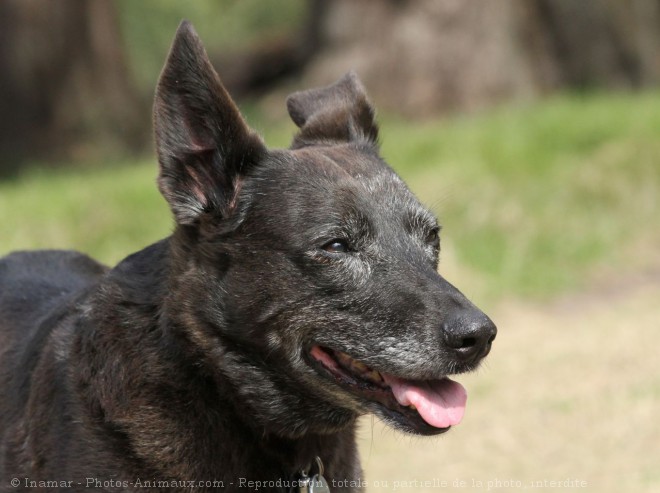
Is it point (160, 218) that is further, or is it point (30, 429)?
point (160, 218)

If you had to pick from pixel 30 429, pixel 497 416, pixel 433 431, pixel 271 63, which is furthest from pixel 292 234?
pixel 271 63

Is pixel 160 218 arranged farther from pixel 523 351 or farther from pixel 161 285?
pixel 161 285

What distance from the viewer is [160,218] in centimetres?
1120

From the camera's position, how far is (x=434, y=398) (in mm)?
4039

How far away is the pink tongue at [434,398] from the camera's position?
392 cm

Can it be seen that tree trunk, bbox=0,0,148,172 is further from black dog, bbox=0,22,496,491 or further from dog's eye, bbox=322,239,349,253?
dog's eye, bbox=322,239,349,253

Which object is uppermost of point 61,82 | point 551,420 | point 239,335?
point 61,82

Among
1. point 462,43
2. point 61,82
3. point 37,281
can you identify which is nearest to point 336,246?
point 37,281

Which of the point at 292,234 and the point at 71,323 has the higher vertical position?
the point at 292,234

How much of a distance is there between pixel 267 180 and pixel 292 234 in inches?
11.5

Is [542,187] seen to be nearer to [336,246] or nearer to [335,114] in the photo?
[335,114]

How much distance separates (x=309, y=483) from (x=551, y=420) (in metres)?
3.87

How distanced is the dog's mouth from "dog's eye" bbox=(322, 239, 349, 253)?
0.36 metres

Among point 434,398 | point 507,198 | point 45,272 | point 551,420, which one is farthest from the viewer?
point 507,198
